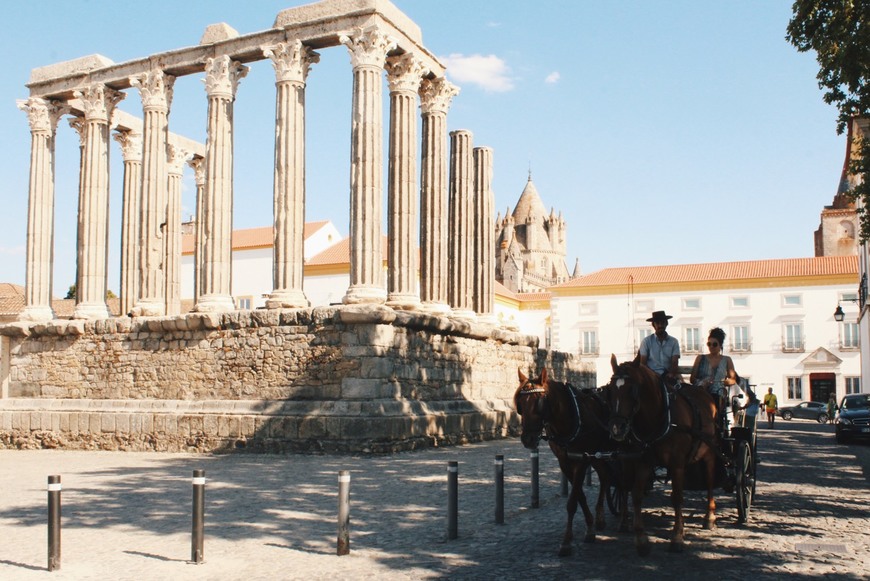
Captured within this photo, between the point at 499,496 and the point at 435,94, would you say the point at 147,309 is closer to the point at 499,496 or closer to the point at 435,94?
the point at 435,94

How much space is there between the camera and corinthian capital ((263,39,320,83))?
1916 centimetres

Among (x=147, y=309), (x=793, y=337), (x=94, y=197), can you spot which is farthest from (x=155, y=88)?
(x=793, y=337)

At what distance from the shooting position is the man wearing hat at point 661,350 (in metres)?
8.99

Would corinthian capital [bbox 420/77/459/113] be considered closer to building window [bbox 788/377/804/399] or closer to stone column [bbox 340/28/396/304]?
stone column [bbox 340/28/396/304]

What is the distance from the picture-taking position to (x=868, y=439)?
23.3 metres

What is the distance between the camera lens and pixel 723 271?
Result: 5997 cm

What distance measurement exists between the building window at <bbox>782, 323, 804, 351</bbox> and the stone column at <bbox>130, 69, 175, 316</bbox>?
150 feet

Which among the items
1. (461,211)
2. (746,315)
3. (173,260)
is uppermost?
(461,211)

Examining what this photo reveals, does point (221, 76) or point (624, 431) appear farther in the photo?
point (221, 76)

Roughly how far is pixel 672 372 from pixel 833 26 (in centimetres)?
695

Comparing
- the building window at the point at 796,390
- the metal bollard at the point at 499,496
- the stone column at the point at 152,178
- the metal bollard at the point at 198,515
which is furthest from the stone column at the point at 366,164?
the building window at the point at 796,390

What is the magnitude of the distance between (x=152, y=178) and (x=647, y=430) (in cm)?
1696

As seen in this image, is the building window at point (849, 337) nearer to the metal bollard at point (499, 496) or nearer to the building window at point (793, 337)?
the building window at point (793, 337)

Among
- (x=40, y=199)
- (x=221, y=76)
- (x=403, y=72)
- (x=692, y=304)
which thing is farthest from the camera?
(x=692, y=304)
